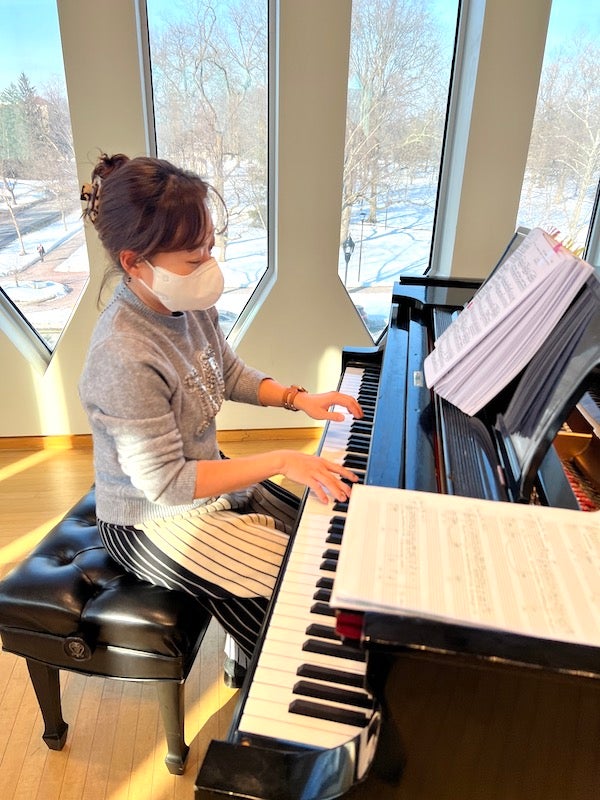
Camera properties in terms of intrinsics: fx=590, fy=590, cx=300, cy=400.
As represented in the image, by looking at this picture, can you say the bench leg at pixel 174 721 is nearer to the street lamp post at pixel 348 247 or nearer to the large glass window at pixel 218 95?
the large glass window at pixel 218 95

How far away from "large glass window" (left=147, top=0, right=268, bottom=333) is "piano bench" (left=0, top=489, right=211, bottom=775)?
1572 millimetres

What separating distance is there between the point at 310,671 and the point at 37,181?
2.51m

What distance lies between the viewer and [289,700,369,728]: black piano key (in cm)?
78

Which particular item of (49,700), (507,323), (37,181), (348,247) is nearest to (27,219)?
(37,181)

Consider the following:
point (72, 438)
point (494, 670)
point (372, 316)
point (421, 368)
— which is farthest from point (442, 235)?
point (494, 670)

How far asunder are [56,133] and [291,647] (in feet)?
8.05

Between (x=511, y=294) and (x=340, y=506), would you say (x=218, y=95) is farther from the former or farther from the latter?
(x=340, y=506)

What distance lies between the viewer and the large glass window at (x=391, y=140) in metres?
2.54

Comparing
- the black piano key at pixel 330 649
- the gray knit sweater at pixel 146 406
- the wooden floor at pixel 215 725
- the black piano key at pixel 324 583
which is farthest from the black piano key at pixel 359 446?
the wooden floor at pixel 215 725

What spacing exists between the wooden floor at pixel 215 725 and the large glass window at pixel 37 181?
761mm

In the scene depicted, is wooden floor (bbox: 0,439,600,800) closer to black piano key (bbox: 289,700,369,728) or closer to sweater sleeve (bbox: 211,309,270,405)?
black piano key (bbox: 289,700,369,728)

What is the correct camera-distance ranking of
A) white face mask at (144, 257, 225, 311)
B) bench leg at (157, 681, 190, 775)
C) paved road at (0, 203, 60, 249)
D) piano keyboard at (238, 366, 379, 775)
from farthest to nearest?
paved road at (0, 203, 60, 249) → bench leg at (157, 681, 190, 775) → white face mask at (144, 257, 225, 311) → piano keyboard at (238, 366, 379, 775)

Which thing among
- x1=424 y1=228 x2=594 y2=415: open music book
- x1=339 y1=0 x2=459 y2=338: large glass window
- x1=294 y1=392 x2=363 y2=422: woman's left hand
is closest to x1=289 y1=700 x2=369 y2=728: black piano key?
x1=424 y1=228 x2=594 y2=415: open music book

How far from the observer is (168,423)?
1.16 meters
